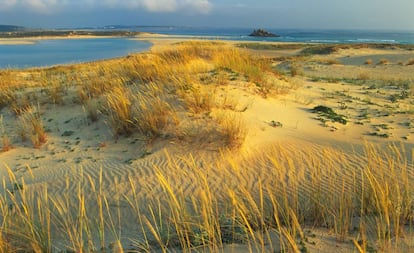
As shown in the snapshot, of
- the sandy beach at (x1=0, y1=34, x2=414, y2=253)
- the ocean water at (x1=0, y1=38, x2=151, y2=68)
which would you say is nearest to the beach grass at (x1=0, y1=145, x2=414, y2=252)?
the sandy beach at (x1=0, y1=34, x2=414, y2=253)

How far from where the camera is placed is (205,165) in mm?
5480

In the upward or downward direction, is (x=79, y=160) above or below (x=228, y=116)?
below

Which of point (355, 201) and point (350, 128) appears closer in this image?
point (355, 201)

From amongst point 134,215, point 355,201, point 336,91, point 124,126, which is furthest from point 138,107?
point 336,91

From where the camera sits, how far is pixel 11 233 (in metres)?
3.51

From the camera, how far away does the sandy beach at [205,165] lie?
3.34 m

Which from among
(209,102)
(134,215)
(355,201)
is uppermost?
(209,102)

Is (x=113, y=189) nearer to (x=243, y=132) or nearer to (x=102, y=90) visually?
(x=243, y=132)

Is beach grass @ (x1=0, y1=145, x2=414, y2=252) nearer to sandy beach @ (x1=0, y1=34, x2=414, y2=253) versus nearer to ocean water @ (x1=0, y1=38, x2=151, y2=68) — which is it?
sandy beach @ (x1=0, y1=34, x2=414, y2=253)

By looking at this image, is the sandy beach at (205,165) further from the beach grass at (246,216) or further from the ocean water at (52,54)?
the ocean water at (52,54)

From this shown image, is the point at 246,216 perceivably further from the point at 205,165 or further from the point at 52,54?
the point at 52,54

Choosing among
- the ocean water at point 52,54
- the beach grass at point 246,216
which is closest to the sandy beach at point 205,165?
the beach grass at point 246,216

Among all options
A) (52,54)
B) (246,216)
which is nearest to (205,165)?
(246,216)

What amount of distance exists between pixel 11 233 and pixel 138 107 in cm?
392
